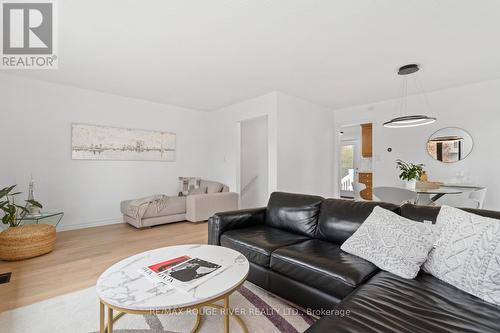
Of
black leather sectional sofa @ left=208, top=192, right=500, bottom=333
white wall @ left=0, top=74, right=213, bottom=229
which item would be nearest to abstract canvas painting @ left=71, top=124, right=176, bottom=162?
white wall @ left=0, top=74, right=213, bottom=229

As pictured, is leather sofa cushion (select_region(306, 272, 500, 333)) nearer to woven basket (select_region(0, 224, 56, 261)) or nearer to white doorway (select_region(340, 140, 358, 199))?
woven basket (select_region(0, 224, 56, 261))

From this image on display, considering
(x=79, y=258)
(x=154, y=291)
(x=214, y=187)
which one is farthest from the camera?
(x=214, y=187)

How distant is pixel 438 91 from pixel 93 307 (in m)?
5.61

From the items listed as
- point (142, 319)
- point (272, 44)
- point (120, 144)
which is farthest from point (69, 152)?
point (272, 44)

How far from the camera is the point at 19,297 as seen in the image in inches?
71.7

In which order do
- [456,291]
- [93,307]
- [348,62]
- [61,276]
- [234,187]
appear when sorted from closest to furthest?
[456,291] < [93,307] < [61,276] < [348,62] < [234,187]

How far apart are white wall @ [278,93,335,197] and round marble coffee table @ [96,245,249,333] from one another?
9.23ft

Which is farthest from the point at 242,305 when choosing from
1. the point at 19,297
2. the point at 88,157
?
the point at 88,157

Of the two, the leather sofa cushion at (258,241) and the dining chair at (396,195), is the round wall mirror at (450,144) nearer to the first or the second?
the dining chair at (396,195)

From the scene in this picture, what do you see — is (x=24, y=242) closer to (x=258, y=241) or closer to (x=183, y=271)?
(x=183, y=271)

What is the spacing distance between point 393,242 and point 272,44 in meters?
2.23

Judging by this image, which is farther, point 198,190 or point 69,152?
point 198,190

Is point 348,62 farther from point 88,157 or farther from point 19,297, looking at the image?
point 88,157

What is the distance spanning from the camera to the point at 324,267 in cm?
146
